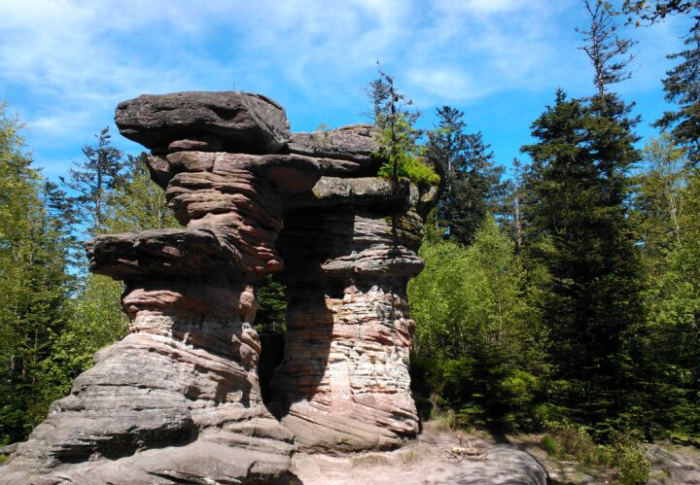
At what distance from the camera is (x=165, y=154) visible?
39.0 ft

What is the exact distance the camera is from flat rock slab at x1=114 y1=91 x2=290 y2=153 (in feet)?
36.4

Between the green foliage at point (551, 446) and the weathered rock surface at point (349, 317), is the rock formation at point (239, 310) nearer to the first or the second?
the weathered rock surface at point (349, 317)

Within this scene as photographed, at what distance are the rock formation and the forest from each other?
2.23 m

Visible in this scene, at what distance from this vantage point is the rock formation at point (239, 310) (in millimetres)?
7906

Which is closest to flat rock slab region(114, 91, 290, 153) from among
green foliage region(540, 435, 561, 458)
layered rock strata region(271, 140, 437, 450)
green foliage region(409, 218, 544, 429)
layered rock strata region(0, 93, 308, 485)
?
layered rock strata region(0, 93, 308, 485)

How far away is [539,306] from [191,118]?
13.9 metres

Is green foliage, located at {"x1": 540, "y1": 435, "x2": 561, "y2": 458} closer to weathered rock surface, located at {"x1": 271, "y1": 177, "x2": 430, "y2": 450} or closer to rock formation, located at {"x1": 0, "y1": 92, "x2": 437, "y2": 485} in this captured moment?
weathered rock surface, located at {"x1": 271, "y1": 177, "x2": 430, "y2": 450}

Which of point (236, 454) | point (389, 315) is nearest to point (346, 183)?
point (389, 315)

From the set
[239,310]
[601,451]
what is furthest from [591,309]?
[239,310]

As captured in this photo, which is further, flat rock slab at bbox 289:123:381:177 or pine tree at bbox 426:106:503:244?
pine tree at bbox 426:106:503:244

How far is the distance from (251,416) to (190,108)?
22.7ft

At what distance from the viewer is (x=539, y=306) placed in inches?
720

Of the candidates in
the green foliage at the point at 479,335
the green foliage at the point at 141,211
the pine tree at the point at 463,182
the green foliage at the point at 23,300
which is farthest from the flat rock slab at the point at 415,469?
the pine tree at the point at 463,182

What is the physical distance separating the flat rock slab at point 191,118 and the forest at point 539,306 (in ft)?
13.2
